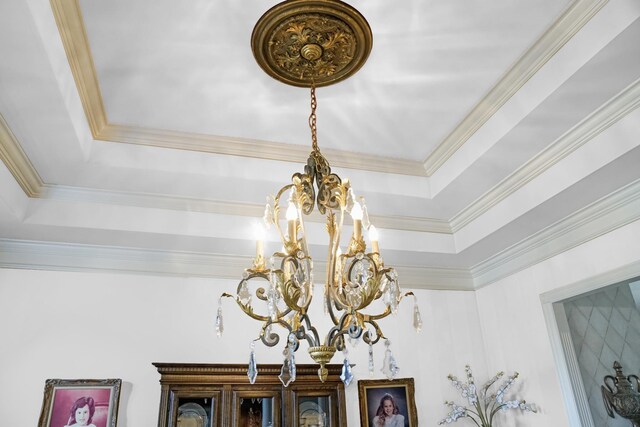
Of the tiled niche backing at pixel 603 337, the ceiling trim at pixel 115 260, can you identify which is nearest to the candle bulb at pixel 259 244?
the ceiling trim at pixel 115 260

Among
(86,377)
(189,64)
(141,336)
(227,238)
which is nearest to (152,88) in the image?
(189,64)

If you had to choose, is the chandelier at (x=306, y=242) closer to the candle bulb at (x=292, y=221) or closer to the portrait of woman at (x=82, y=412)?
the candle bulb at (x=292, y=221)

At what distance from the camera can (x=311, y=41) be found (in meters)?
2.32

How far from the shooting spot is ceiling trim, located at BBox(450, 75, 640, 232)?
2.52m

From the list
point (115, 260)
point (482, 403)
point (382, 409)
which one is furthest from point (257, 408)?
point (482, 403)

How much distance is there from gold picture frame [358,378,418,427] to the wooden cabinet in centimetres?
33

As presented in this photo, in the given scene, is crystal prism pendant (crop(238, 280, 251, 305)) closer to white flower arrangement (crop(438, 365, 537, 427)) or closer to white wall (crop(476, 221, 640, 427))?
white wall (crop(476, 221, 640, 427))

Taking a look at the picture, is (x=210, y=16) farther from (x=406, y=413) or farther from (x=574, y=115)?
(x=406, y=413)

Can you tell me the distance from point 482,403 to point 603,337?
1169mm

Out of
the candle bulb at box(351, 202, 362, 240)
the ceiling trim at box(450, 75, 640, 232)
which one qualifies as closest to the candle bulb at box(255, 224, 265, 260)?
the candle bulb at box(351, 202, 362, 240)

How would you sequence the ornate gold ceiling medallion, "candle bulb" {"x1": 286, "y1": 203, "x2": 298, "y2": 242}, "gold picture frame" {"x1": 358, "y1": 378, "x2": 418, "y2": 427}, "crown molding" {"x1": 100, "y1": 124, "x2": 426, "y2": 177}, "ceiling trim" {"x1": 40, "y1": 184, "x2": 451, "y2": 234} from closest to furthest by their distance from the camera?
"candle bulb" {"x1": 286, "y1": 203, "x2": 298, "y2": 242} < the ornate gold ceiling medallion < "crown molding" {"x1": 100, "y1": 124, "x2": 426, "y2": 177} < "ceiling trim" {"x1": 40, "y1": 184, "x2": 451, "y2": 234} < "gold picture frame" {"x1": 358, "y1": 378, "x2": 418, "y2": 427}

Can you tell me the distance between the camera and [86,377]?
3.29 metres

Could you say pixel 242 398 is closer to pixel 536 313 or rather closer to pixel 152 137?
pixel 152 137

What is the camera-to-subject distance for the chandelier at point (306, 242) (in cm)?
183
